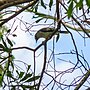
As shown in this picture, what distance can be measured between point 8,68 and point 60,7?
0.38 metres

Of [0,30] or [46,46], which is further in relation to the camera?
[0,30]

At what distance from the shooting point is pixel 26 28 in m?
1.92

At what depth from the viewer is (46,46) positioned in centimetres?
156

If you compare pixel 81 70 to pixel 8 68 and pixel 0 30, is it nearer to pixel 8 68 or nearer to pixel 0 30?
pixel 8 68

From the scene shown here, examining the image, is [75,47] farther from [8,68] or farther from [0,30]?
[0,30]

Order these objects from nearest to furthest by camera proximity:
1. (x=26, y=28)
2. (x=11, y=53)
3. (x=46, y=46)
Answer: (x=46, y=46), (x=11, y=53), (x=26, y=28)

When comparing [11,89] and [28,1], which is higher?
[28,1]

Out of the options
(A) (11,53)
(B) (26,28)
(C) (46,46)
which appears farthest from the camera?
(B) (26,28)

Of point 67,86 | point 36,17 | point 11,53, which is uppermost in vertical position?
point 36,17

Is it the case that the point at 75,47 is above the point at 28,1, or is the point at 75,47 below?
below

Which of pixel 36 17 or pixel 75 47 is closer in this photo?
pixel 75 47

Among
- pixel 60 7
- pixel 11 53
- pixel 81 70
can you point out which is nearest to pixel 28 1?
pixel 60 7

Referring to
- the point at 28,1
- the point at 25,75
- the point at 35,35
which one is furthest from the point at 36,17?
the point at 25,75

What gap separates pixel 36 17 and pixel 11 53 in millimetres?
235
